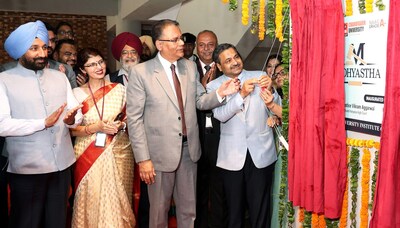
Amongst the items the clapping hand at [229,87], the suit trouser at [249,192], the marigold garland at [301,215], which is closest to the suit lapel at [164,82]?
the clapping hand at [229,87]

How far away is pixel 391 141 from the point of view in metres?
1.89

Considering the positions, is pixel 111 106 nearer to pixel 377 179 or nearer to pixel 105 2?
pixel 377 179

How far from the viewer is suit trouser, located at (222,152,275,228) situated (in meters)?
2.77

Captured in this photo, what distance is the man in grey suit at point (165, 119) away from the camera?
262 centimetres

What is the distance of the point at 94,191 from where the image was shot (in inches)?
114

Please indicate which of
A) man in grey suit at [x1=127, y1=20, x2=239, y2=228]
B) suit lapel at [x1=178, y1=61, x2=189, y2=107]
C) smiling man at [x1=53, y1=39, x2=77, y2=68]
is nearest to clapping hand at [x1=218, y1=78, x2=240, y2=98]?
man in grey suit at [x1=127, y1=20, x2=239, y2=228]

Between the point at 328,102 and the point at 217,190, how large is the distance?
121cm

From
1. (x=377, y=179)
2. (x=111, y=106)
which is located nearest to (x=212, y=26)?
(x=111, y=106)

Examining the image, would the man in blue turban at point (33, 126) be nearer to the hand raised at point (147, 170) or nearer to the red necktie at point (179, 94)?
the hand raised at point (147, 170)

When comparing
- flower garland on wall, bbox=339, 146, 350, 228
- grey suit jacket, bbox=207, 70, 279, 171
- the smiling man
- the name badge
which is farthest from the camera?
the smiling man

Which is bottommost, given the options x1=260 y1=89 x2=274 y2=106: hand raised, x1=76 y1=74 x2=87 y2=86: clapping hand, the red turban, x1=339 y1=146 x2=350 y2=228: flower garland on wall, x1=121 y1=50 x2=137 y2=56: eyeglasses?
x1=339 y1=146 x2=350 y2=228: flower garland on wall

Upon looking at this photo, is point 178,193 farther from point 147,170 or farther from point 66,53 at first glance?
point 66,53

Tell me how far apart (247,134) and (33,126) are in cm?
129

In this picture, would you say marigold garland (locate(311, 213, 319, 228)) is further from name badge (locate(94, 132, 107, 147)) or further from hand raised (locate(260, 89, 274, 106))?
name badge (locate(94, 132, 107, 147))
